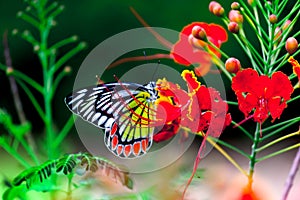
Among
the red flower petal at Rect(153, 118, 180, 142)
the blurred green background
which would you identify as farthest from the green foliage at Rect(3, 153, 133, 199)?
the blurred green background

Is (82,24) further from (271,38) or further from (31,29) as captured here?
(271,38)

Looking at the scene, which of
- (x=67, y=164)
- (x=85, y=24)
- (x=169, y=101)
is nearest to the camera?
(x=67, y=164)

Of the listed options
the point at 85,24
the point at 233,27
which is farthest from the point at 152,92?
the point at 85,24

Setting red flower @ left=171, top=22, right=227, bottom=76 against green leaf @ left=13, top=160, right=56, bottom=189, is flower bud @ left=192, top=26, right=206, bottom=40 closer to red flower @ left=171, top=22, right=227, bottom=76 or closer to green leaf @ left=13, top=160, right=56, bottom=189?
red flower @ left=171, top=22, right=227, bottom=76

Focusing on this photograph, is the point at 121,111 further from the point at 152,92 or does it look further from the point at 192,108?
the point at 192,108

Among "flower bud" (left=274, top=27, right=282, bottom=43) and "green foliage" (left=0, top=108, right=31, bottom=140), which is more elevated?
"flower bud" (left=274, top=27, right=282, bottom=43)

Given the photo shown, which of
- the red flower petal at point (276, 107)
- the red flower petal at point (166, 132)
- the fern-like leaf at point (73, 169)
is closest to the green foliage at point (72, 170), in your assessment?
the fern-like leaf at point (73, 169)

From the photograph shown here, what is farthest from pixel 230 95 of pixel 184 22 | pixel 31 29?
pixel 31 29
